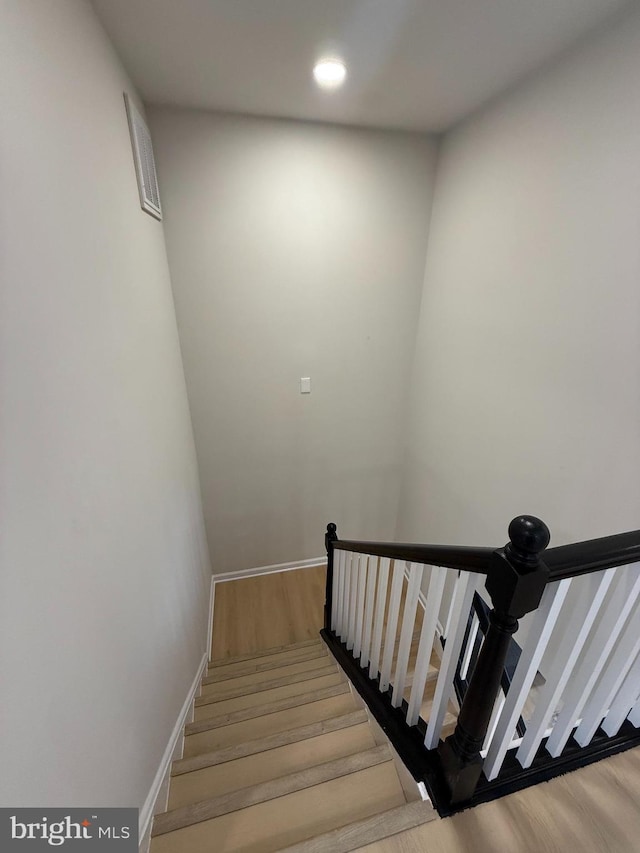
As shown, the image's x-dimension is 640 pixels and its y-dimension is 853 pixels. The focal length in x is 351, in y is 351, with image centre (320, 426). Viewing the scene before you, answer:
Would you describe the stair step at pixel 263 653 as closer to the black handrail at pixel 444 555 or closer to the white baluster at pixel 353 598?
the white baluster at pixel 353 598

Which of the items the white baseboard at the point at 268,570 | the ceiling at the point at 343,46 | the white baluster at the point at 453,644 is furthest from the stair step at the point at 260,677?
the ceiling at the point at 343,46

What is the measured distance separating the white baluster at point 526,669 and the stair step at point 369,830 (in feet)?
0.65

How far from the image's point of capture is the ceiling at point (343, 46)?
1.19m

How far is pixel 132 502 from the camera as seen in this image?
1230 millimetres

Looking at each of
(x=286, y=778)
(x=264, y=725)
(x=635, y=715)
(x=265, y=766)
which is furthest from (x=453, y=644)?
(x=264, y=725)

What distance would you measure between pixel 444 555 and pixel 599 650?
0.41 m

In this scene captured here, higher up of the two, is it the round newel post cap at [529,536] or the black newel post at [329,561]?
the round newel post cap at [529,536]

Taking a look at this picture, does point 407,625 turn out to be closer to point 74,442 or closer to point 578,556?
point 578,556

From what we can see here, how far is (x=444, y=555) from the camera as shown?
0.85 m

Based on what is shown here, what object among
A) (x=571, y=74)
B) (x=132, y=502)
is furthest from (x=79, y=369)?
(x=571, y=74)

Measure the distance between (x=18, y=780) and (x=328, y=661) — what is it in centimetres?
184

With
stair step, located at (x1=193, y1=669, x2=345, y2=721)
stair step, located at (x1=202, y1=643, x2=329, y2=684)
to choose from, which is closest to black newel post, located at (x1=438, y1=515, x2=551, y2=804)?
stair step, located at (x1=193, y1=669, x2=345, y2=721)

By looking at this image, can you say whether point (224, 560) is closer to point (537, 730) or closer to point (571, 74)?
point (537, 730)

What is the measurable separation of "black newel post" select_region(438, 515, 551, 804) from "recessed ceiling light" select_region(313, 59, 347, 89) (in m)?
1.92
